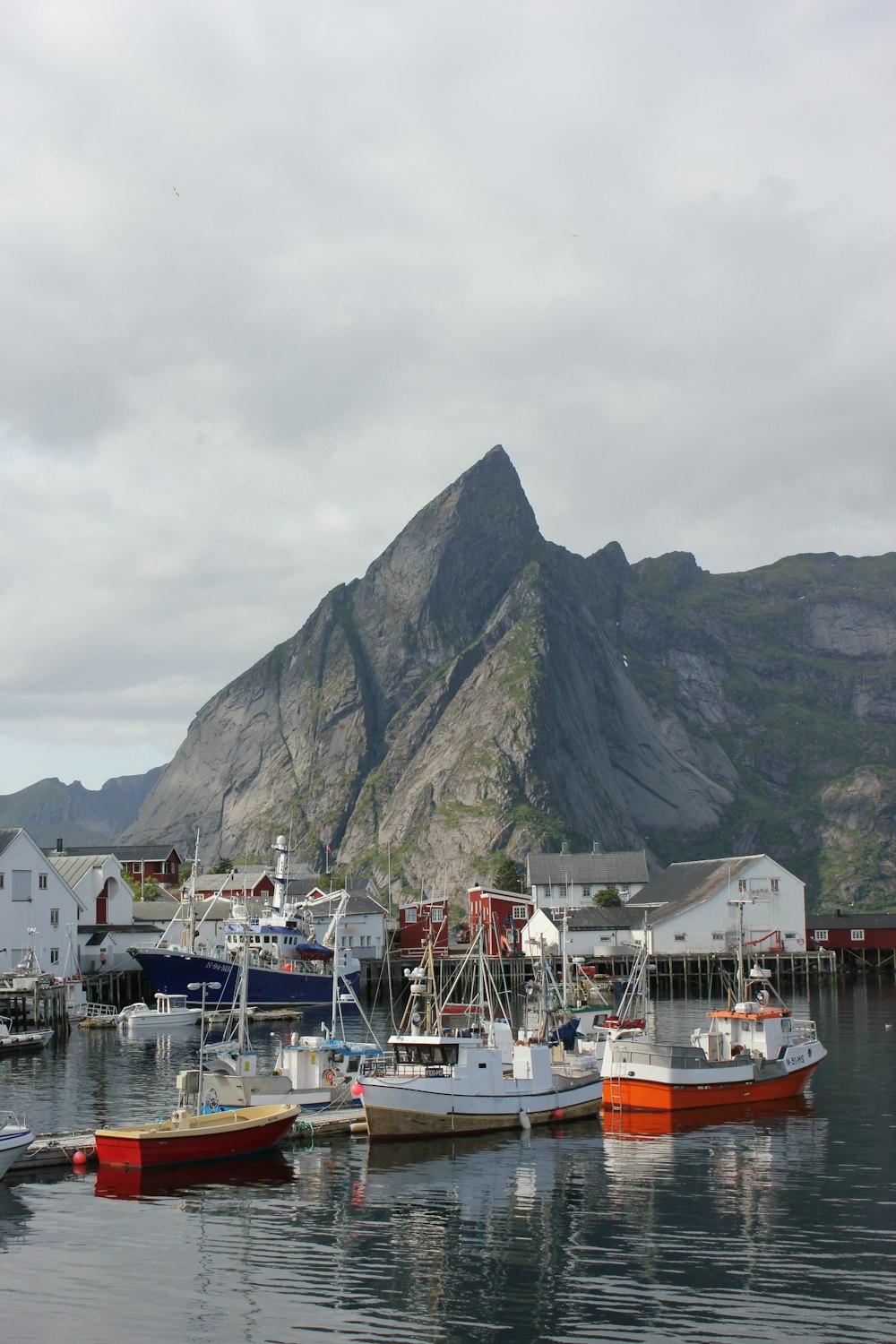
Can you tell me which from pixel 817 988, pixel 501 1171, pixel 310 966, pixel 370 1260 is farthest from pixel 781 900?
pixel 370 1260

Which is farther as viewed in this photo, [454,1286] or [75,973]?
[75,973]

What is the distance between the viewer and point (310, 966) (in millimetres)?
107062

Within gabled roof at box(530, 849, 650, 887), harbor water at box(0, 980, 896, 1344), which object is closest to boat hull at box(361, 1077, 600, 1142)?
harbor water at box(0, 980, 896, 1344)

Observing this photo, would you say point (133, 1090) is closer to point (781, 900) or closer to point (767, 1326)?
point (767, 1326)

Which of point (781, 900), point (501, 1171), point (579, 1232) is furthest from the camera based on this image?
point (781, 900)

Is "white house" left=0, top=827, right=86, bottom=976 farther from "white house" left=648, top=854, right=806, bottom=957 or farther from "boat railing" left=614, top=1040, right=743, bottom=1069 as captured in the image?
"white house" left=648, top=854, right=806, bottom=957

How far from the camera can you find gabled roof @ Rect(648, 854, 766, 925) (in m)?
124

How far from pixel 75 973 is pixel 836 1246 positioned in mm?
76511

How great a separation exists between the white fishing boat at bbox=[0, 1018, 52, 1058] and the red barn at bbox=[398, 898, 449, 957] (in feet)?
221

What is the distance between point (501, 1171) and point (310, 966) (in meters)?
72.5

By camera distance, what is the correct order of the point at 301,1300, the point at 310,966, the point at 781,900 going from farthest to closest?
the point at 781,900 < the point at 310,966 < the point at 301,1300

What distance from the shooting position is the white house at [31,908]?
86.6 meters

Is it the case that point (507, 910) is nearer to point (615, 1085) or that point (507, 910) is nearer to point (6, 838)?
point (6, 838)

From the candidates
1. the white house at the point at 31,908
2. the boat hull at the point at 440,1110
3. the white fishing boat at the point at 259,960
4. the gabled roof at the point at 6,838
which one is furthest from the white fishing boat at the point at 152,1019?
the boat hull at the point at 440,1110
